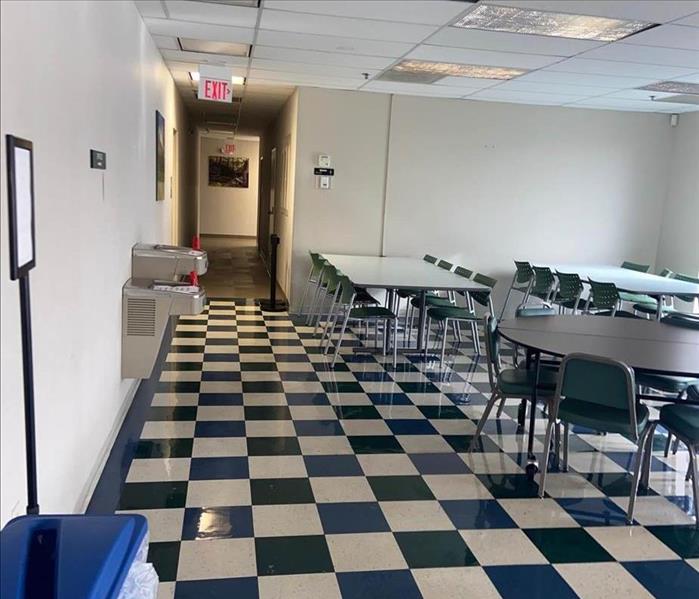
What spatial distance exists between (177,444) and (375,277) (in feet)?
9.05

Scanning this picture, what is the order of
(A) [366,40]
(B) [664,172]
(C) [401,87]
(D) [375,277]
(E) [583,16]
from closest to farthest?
1. (E) [583,16]
2. (A) [366,40]
3. (D) [375,277]
4. (C) [401,87]
5. (B) [664,172]

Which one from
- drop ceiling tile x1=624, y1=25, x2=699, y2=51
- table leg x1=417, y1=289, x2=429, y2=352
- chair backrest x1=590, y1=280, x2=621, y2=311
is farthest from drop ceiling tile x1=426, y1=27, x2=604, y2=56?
chair backrest x1=590, y1=280, x2=621, y2=311

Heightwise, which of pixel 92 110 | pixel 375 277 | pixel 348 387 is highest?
pixel 92 110

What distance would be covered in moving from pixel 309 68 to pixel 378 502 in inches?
177

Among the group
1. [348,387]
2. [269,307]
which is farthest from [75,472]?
[269,307]

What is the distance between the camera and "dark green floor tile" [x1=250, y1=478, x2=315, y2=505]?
3182 millimetres

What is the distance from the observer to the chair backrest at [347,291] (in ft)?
18.5

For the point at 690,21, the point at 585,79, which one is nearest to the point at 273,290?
the point at 585,79

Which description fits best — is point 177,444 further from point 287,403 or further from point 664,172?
point 664,172

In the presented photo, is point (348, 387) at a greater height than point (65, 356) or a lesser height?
lesser

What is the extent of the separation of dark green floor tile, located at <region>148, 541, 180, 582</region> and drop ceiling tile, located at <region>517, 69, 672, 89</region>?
5062 millimetres

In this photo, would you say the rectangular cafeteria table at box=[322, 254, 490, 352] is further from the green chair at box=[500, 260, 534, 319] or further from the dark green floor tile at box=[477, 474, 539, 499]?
the dark green floor tile at box=[477, 474, 539, 499]

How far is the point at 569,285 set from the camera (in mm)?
6953

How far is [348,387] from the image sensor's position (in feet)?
16.6
